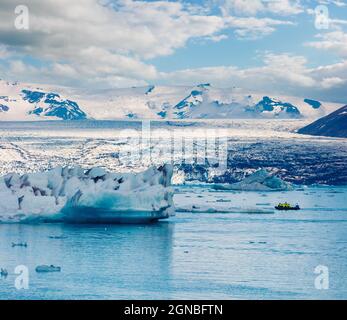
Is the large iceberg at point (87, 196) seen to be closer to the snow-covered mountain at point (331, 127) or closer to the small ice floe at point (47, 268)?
the small ice floe at point (47, 268)

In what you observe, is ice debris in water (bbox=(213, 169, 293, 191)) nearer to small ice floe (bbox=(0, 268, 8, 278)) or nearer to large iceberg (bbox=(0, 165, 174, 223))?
large iceberg (bbox=(0, 165, 174, 223))

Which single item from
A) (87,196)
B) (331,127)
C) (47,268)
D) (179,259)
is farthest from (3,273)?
(331,127)

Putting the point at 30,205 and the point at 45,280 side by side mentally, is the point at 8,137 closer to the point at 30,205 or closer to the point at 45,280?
the point at 30,205

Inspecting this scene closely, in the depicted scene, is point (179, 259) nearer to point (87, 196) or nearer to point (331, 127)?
point (87, 196)

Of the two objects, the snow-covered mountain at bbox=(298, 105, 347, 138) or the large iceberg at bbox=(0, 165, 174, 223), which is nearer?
the large iceberg at bbox=(0, 165, 174, 223)

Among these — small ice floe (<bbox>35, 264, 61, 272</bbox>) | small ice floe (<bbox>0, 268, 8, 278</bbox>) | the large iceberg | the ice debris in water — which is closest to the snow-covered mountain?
the ice debris in water

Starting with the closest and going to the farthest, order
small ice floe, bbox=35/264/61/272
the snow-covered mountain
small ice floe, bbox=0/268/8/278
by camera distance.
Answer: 1. small ice floe, bbox=0/268/8/278
2. small ice floe, bbox=35/264/61/272
3. the snow-covered mountain
